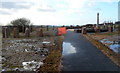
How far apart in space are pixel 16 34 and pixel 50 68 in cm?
2012

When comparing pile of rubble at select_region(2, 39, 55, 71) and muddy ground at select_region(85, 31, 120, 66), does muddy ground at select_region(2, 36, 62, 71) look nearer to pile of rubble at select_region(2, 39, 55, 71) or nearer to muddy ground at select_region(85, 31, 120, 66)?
pile of rubble at select_region(2, 39, 55, 71)

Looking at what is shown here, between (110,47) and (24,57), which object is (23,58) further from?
(110,47)

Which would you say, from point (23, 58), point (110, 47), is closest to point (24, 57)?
point (23, 58)

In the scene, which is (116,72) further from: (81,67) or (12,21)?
(12,21)

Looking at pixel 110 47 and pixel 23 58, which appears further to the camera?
pixel 110 47

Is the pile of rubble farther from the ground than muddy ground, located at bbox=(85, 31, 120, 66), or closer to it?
closer to it

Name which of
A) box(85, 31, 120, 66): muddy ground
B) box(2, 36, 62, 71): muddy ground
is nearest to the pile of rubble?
box(2, 36, 62, 71): muddy ground

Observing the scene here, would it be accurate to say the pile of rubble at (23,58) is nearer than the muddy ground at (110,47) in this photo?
Yes

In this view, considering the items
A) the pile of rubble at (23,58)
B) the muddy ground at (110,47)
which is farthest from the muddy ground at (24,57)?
the muddy ground at (110,47)

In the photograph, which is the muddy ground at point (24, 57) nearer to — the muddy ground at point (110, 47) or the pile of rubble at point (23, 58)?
the pile of rubble at point (23, 58)

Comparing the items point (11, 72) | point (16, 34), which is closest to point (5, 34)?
point (16, 34)

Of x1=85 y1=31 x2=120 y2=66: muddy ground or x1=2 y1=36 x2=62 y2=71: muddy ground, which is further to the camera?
x1=85 y1=31 x2=120 y2=66: muddy ground

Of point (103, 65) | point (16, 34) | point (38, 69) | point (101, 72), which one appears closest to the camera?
point (101, 72)

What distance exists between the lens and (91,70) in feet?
24.7
